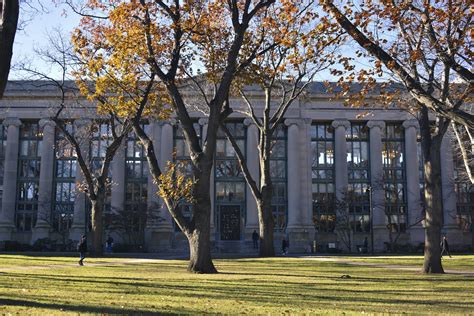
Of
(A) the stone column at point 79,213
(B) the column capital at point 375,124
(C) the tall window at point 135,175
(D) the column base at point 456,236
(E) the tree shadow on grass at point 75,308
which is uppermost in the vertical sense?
(B) the column capital at point 375,124

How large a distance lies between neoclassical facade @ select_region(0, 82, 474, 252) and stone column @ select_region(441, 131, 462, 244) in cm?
10

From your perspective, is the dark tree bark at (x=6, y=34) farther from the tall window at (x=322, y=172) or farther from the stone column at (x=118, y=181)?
the tall window at (x=322, y=172)

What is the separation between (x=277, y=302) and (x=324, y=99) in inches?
1982

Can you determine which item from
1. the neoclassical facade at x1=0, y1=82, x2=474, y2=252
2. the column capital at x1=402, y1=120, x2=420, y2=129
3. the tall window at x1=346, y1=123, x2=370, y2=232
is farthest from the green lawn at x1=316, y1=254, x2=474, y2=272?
the column capital at x1=402, y1=120, x2=420, y2=129

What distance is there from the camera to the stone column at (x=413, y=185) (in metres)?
57.5

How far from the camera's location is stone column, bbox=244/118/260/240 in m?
55.2

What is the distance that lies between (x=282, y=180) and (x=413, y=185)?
1386 cm

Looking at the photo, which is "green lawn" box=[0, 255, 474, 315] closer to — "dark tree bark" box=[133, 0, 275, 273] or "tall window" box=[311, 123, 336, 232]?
"dark tree bark" box=[133, 0, 275, 273]

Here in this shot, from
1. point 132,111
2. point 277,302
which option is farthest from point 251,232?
point 277,302

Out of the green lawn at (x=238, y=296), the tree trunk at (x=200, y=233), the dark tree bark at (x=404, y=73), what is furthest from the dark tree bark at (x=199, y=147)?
the dark tree bark at (x=404, y=73)

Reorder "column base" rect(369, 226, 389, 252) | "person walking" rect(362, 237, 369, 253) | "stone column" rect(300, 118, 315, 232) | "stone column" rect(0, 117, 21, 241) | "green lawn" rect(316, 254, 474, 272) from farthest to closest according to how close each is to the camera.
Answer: "stone column" rect(0, 117, 21, 241)
"stone column" rect(300, 118, 315, 232)
"column base" rect(369, 226, 389, 252)
"person walking" rect(362, 237, 369, 253)
"green lawn" rect(316, 254, 474, 272)

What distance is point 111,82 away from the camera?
2133cm

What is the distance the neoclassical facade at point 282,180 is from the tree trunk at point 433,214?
33798 millimetres

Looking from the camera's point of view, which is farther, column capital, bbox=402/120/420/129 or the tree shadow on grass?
column capital, bbox=402/120/420/129
